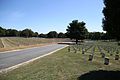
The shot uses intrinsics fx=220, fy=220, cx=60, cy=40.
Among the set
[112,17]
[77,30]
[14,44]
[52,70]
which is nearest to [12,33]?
[77,30]

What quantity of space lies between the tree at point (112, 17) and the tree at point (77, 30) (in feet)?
296

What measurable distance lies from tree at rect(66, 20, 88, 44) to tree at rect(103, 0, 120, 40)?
296 feet

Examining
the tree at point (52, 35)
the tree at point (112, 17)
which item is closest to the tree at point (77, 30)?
the tree at point (52, 35)

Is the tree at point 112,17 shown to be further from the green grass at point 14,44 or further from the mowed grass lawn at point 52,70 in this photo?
the green grass at point 14,44

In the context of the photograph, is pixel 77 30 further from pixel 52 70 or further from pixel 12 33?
pixel 52 70

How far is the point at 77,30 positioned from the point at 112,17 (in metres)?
93.2

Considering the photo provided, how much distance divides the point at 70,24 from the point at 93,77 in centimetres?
10062

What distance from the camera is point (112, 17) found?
47.9 ft

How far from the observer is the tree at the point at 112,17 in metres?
14.0

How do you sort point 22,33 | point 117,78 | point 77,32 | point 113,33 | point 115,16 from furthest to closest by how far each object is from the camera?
point 22,33 < point 77,32 < point 113,33 < point 115,16 < point 117,78

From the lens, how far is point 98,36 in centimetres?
19612

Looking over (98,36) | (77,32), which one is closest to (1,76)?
(77,32)

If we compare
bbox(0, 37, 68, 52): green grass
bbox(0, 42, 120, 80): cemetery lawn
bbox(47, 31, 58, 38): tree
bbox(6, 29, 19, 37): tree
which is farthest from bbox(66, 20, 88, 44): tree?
bbox(0, 42, 120, 80): cemetery lawn

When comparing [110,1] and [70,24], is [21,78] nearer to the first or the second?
[110,1]
